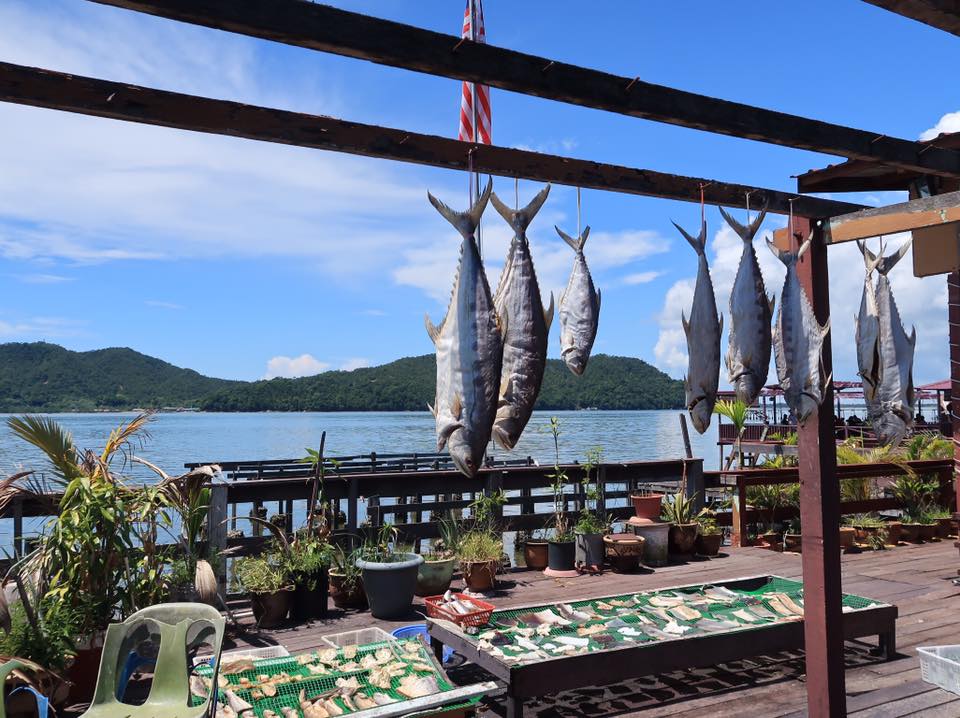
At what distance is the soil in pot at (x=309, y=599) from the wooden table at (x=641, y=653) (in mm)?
1571

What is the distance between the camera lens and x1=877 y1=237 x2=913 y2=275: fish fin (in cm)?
276

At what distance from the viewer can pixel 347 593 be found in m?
5.69

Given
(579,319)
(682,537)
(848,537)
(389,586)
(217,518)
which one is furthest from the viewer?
(848,537)

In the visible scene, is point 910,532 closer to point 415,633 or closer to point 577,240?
point 415,633

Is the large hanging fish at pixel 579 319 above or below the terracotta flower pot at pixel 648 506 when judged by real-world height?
above

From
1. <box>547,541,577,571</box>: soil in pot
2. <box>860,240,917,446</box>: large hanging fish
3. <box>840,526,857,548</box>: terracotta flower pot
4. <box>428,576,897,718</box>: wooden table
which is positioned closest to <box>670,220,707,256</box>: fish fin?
<box>860,240,917,446</box>: large hanging fish

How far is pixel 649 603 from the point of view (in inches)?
177

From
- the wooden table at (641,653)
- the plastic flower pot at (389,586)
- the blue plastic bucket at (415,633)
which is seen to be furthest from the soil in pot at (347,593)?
the wooden table at (641,653)

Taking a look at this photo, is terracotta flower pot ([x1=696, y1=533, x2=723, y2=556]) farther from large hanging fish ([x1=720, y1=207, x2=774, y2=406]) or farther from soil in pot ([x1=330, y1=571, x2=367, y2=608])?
large hanging fish ([x1=720, y1=207, x2=774, y2=406])

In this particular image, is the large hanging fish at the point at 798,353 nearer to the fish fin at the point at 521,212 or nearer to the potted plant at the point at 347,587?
the fish fin at the point at 521,212

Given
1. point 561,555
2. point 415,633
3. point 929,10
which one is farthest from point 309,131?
point 561,555

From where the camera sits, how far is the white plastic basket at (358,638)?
4211 millimetres

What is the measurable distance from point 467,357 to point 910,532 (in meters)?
8.32

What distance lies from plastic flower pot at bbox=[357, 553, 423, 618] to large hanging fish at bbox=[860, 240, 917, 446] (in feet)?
11.8
